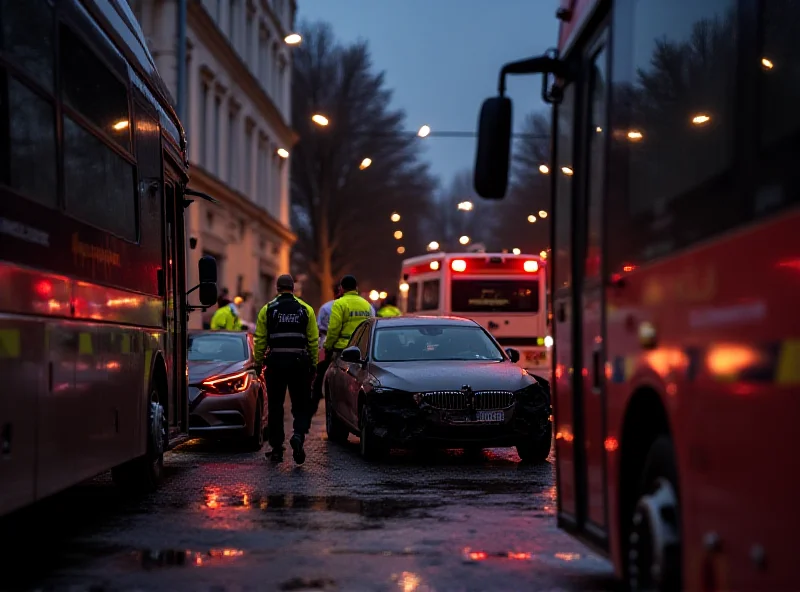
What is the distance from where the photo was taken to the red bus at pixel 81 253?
6289 mm

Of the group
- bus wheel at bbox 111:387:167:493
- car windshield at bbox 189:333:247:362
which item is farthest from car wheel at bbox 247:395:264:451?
bus wheel at bbox 111:387:167:493

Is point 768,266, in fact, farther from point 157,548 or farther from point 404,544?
point 157,548

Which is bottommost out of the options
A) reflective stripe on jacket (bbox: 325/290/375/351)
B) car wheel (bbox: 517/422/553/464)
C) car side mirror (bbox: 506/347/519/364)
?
car wheel (bbox: 517/422/553/464)

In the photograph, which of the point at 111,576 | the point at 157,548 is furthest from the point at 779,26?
the point at 157,548

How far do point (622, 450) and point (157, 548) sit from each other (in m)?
3.51

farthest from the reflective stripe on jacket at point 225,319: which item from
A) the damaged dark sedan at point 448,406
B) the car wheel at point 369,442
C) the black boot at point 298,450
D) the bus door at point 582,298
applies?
the bus door at point 582,298

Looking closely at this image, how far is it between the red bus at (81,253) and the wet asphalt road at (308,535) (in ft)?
1.59

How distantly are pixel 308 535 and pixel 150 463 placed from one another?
271cm

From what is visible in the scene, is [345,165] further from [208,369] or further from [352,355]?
[352,355]

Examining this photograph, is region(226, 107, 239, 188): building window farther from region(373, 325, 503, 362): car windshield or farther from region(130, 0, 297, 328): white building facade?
region(373, 325, 503, 362): car windshield

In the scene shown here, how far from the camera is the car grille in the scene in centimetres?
1323

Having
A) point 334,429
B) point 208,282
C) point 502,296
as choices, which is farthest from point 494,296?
point 208,282

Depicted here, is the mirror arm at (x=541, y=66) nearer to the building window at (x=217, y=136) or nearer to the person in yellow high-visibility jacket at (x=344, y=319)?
the person in yellow high-visibility jacket at (x=344, y=319)

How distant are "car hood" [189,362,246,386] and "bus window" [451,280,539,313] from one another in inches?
461
